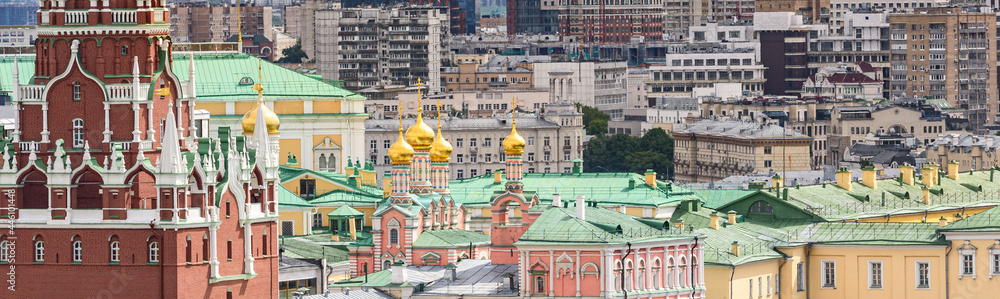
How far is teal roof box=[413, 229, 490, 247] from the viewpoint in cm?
15700

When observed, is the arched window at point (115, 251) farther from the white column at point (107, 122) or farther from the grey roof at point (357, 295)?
the grey roof at point (357, 295)

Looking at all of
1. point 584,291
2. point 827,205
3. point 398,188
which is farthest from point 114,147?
point 827,205

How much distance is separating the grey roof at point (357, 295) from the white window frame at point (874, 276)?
71.6 ft

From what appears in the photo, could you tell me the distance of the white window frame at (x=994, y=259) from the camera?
5719 inches

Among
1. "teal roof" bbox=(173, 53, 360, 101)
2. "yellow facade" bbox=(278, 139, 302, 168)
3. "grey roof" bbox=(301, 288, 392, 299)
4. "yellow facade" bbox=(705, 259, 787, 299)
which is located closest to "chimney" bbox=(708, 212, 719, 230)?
"yellow facade" bbox=(705, 259, 787, 299)

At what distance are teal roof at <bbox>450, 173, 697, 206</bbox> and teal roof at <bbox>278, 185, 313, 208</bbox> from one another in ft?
38.0

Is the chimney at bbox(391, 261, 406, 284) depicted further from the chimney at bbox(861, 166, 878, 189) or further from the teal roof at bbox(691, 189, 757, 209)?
the chimney at bbox(861, 166, 878, 189)

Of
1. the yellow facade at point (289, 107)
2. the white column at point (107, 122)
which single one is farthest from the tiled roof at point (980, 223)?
the yellow facade at point (289, 107)

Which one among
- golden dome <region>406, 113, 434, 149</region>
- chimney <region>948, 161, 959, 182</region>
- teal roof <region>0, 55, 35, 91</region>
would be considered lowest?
chimney <region>948, 161, 959, 182</region>

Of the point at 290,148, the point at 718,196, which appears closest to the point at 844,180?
the point at 718,196

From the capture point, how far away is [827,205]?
549 feet

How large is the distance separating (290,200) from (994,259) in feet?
142

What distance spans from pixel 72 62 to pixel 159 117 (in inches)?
132

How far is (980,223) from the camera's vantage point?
14625 cm
